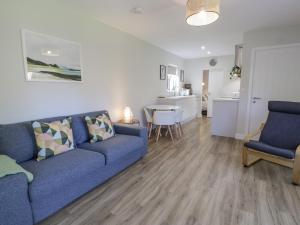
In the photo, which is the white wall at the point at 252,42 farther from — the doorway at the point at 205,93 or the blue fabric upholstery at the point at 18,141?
the blue fabric upholstery at the point at 18,141

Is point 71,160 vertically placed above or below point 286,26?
below

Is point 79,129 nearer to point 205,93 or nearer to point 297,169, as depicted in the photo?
point 297,169

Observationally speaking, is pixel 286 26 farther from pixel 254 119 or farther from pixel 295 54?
pixel 254 119

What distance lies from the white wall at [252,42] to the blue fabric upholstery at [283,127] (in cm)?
99

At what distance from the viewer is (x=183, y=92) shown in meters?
6.59

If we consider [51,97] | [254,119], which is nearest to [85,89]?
[51,97]

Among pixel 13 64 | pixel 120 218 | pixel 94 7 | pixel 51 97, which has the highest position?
pixel 94 7

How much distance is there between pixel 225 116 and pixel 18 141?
4079mm

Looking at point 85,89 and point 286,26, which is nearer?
point 85,89

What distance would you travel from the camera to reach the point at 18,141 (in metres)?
1.89

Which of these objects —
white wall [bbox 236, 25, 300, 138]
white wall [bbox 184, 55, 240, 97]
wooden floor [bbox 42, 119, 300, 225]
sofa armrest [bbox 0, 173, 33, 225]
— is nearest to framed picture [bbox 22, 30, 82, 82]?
sofa armrest [bbox 0, 173, 33, 225]

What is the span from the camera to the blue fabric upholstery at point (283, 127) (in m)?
2.67

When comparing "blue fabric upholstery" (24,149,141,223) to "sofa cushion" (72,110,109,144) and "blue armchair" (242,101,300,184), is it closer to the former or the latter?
"sofa cushion" (72,110,109,144)

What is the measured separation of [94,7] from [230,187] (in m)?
3.09
